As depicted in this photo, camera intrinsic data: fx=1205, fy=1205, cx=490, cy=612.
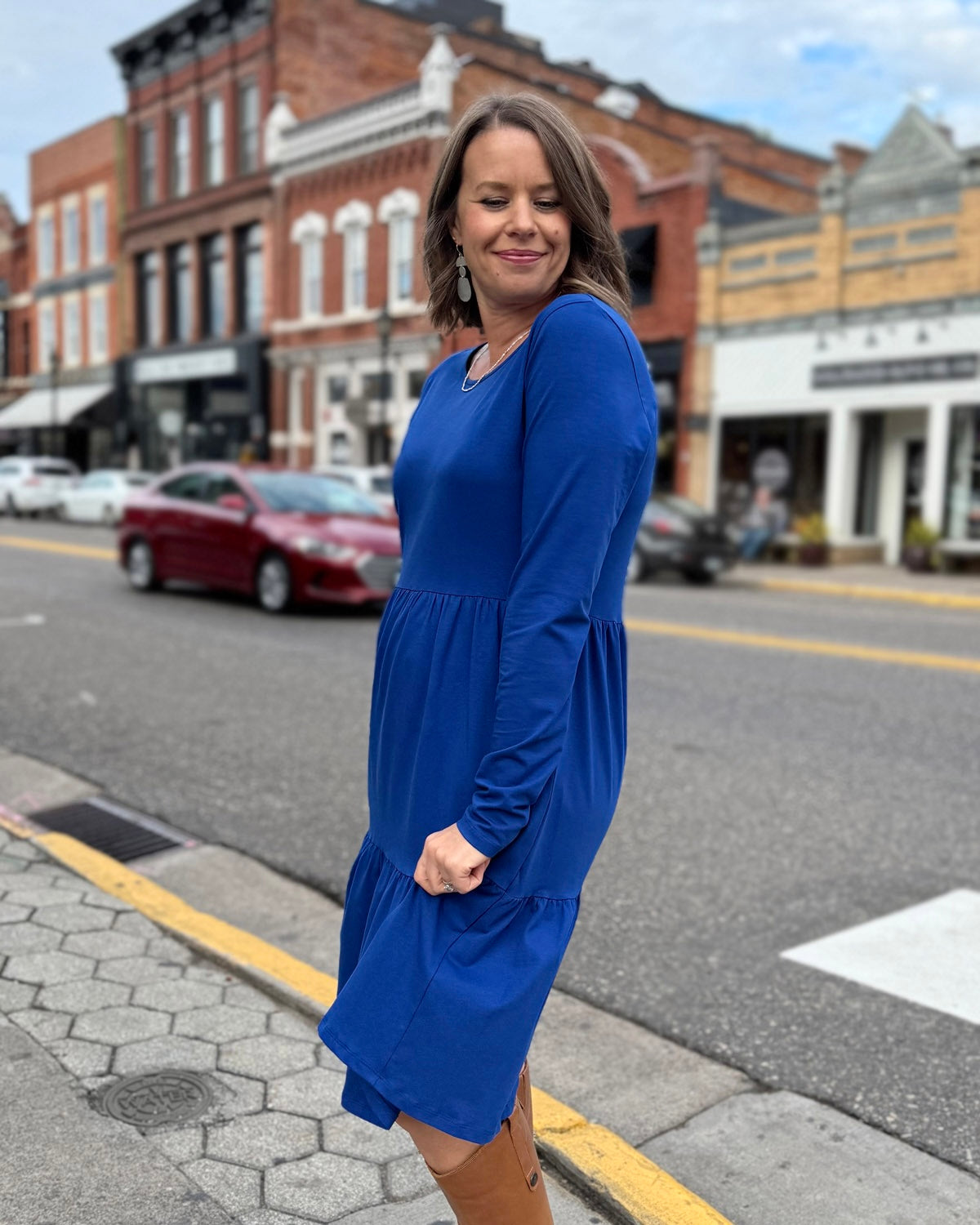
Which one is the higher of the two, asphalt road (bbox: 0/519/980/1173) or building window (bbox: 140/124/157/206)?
building window (bbox: 140/124/157/206)

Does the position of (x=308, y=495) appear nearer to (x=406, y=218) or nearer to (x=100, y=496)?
(x=100, y=496)

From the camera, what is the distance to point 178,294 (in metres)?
36.6

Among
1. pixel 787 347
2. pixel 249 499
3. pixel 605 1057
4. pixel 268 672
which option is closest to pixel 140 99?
pixel 787 347

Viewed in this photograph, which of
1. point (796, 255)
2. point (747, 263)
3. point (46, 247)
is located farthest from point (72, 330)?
point (796, 255)

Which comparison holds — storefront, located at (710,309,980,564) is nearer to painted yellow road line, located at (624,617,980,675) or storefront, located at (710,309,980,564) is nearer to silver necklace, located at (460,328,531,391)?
painted yellow road line, located at (624,617,980,675)

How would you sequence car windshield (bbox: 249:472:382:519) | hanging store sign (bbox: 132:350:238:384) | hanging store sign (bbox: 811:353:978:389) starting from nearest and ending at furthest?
car windshield (bbox: 249:472:382:519), hanging store sign (bbox: 811:353:978:389), hanging store sign (bbox: 132:350:238:384)

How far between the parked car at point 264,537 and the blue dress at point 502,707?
31.4ft

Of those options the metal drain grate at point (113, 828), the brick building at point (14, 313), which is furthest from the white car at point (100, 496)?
the metal drain grate at point (113, 828)

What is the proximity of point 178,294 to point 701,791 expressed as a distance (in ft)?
112

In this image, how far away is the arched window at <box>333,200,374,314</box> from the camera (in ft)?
96.9

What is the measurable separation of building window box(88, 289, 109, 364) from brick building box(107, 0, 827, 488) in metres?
1.61

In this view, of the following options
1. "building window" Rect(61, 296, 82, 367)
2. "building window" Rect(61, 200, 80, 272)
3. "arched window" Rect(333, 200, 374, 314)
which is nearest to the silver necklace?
"arched window" Rect(333, 200, 374, 314)

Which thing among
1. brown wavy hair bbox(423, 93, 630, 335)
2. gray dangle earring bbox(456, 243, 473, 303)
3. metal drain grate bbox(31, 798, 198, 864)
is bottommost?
metal drain grate bbox(31, 798, 198, 864)

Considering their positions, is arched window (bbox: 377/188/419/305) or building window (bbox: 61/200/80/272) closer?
arched window (bbox: 377/188/419/305)
